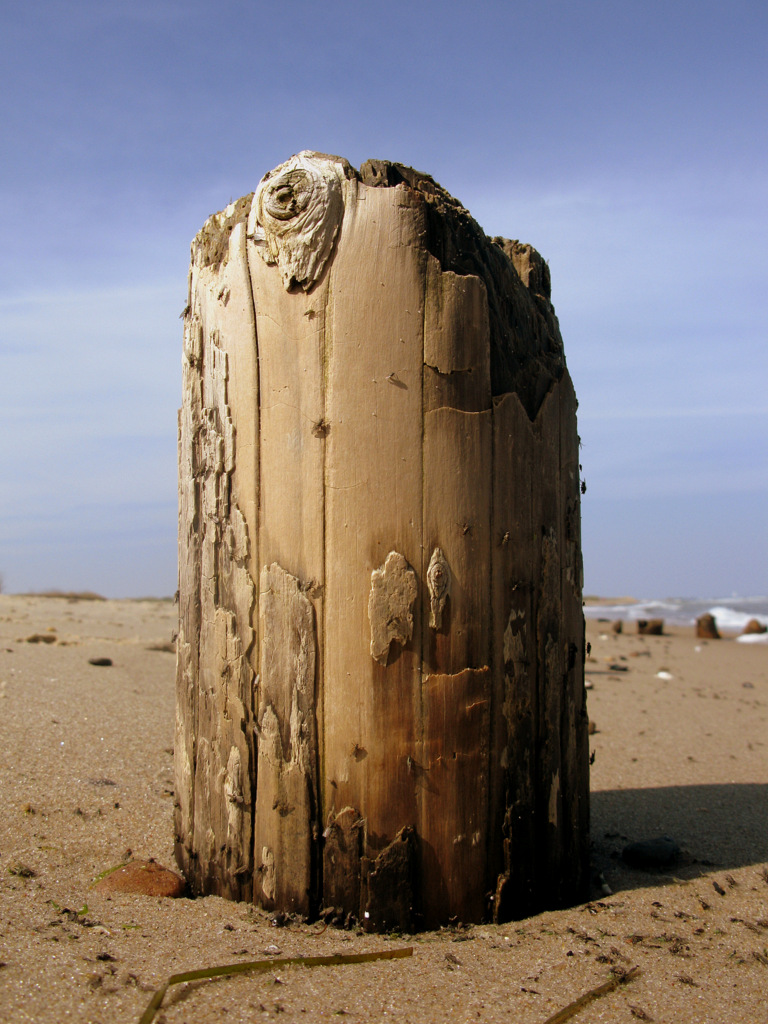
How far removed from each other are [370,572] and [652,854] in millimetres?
1541

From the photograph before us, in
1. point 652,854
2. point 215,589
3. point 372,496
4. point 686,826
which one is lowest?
point 686,826

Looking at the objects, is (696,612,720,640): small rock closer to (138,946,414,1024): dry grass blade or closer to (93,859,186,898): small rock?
(93,859,186,898): small rock

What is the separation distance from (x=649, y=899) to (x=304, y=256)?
2082mm

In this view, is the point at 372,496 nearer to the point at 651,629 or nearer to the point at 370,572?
the point at 370,572

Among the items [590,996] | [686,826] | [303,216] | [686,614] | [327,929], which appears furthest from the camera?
[686,614]

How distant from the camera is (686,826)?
3.19 meters

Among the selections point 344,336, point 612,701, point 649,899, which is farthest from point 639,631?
point 344,336

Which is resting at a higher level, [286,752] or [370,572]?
[370,572]

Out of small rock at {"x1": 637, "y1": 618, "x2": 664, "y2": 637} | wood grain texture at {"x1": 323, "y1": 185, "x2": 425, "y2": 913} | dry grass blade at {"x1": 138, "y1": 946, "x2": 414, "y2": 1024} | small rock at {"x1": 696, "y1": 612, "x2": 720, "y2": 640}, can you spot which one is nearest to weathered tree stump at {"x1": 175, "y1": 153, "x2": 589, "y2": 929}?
wood grain texture at {"x1": 323, "y1": 185, "x2": 425, "y2": 913}

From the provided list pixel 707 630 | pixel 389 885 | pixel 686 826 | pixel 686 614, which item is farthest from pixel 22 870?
pixel 686 614

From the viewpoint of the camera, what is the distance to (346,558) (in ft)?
6.62

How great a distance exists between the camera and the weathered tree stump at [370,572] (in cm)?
201

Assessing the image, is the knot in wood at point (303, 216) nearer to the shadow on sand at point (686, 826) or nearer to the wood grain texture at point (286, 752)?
the wood grain texture at point (286, 752)

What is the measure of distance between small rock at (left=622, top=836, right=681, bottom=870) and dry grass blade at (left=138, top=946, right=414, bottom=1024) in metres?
1.13
